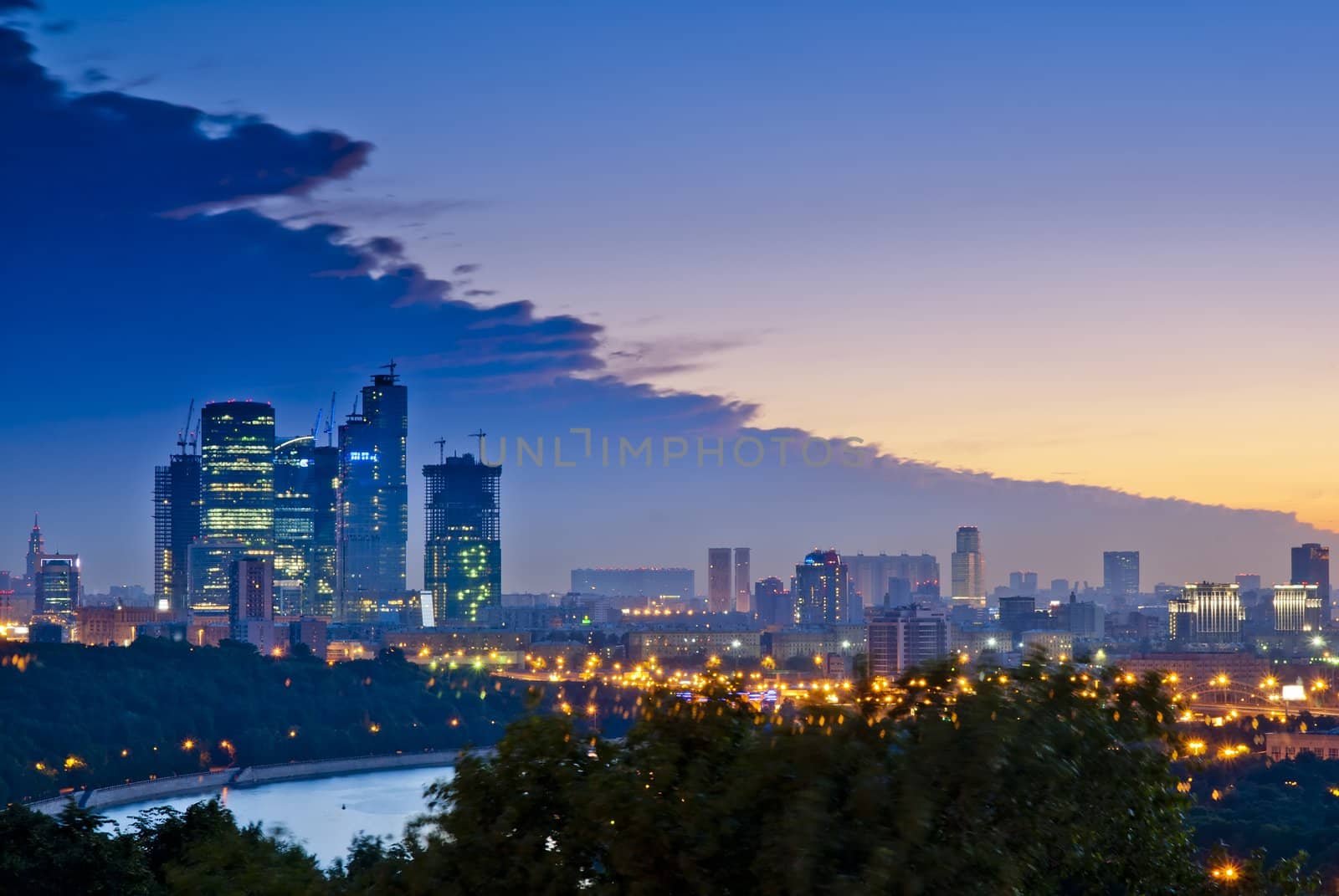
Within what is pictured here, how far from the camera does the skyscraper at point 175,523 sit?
344ft

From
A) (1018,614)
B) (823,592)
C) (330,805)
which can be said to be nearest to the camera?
(330,805)

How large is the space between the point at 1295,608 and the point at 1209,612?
1026 centimetres

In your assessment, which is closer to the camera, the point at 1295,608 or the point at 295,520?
the point at 1295,608

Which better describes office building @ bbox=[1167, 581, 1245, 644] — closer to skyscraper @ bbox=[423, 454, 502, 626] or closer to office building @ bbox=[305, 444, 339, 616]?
skyscraper @ bbox=[423, 454, 502, 626]

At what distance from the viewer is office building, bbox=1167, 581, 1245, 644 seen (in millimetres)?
89312

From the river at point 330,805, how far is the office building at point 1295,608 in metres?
67.1

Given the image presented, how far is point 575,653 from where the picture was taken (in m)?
75.5

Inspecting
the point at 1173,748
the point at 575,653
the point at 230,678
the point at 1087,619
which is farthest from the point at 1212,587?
the point at 1173,748

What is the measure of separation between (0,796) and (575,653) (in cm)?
4466

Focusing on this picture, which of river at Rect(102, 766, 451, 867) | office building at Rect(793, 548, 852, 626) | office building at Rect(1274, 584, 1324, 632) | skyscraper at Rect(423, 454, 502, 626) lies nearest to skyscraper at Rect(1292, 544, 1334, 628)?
office building at Rect(1274, 584, 1324, 632)

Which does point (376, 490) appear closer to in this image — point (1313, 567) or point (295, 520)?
point (295, 520)

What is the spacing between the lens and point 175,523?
105m

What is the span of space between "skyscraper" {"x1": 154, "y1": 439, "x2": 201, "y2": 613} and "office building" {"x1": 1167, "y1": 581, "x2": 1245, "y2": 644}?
60.3m

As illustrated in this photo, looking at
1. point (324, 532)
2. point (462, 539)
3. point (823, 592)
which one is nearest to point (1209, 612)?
point (823, 592)
